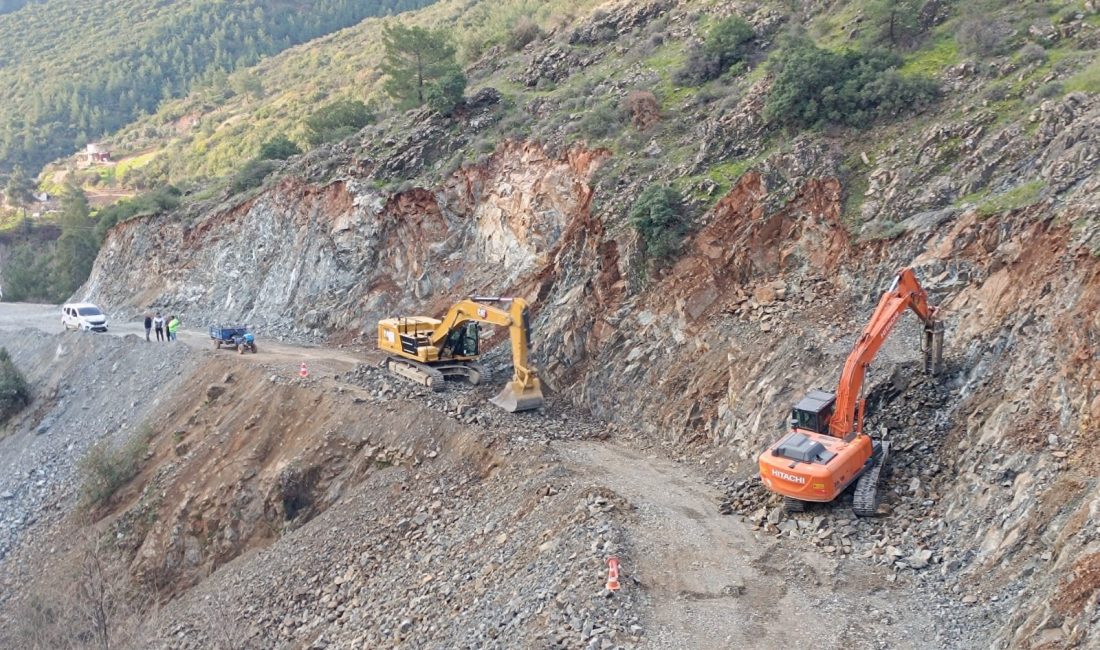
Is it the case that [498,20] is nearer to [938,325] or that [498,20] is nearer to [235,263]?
[235,263]

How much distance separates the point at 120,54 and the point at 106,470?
302 feet

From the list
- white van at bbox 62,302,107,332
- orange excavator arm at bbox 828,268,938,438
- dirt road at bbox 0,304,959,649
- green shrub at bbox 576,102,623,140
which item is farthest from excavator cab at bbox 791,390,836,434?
white van at bbox 62,302,107,332

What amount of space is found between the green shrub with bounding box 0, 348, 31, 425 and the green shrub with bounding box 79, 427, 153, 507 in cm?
851

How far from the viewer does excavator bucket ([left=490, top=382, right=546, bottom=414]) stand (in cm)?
2175

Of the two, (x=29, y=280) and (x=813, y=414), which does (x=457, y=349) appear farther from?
(x=29, y=280)

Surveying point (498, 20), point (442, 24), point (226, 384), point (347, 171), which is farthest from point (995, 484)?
point (442, 24)

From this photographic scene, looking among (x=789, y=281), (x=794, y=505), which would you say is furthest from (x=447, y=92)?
(x=794, y=505)

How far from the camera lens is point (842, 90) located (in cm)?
2339

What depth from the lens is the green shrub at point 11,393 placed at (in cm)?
3147

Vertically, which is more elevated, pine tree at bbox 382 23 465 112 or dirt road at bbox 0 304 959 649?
pine tree at bbox 382 23 465 112

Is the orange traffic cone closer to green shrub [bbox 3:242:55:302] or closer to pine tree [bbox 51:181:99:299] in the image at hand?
pine tree [bbox 51:181:99:299]

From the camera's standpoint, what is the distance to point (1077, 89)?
776 inches

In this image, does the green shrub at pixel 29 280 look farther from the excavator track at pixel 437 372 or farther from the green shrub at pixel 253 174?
the excavator track at pixel 437 372

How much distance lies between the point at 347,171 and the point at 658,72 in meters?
11.5
